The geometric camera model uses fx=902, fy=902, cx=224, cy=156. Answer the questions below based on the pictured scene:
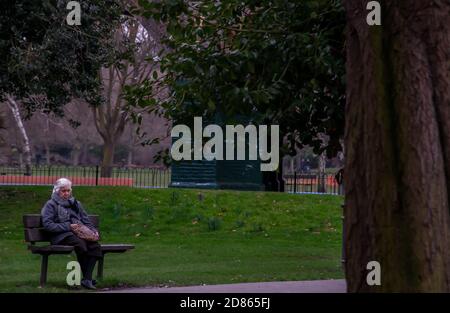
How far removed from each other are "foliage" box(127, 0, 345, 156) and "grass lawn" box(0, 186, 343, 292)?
2.47 meters

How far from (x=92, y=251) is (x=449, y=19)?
6.41m

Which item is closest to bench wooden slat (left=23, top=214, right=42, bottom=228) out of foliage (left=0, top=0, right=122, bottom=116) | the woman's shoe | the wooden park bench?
the wooden park bench

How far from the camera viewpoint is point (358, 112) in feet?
21.1

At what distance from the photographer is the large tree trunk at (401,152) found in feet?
20.1

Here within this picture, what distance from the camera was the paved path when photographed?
35.5ft

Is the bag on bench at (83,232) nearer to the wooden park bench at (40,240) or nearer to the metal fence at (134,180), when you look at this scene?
the wooden park bench at (40,240)

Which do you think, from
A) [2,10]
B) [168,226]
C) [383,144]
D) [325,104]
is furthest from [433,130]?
[2,10]

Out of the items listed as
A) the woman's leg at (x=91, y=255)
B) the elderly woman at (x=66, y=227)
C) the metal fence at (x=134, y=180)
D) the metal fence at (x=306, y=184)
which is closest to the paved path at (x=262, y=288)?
the woman's leg at (x=91, y=255)

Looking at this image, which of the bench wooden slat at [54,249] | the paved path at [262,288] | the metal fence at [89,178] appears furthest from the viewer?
the metal fence at [89,178]

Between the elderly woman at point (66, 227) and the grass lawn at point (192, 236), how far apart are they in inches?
14.0

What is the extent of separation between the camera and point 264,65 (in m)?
11.4

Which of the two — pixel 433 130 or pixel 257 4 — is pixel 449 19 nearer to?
pixel 433 130

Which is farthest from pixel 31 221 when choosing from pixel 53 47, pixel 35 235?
pixel 53 47

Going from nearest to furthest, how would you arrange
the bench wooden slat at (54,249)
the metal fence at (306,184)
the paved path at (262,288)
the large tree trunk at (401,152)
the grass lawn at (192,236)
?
the large tree trunk at (401,152) < the paved path at (262,288) < the bench wooden slat at (54,249) < the grass lawn at (192,236) < the metal fence at (306,184)
